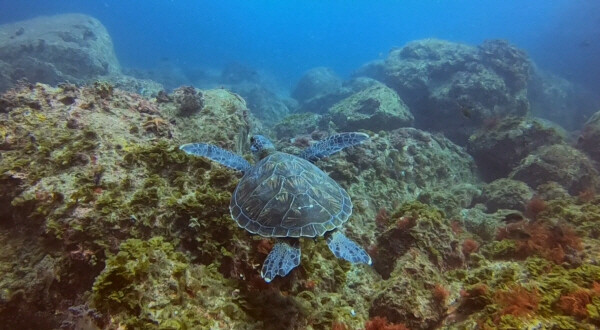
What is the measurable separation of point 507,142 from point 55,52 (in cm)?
2859

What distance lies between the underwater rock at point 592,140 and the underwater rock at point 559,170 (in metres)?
2.56

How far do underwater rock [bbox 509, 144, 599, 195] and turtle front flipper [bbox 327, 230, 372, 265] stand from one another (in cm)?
910

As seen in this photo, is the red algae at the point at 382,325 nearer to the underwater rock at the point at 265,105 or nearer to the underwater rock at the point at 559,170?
the underwater rock at the point at 559,170

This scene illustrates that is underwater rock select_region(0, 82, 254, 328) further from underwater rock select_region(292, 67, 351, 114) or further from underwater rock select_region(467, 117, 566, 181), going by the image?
underwater rock select_region(292, 67, 351, 114)

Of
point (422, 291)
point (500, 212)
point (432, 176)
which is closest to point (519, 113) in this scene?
point (432, 176)

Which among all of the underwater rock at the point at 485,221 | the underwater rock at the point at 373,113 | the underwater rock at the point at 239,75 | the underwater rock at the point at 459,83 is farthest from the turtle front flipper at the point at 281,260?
the underwater rock at the point at 239,75

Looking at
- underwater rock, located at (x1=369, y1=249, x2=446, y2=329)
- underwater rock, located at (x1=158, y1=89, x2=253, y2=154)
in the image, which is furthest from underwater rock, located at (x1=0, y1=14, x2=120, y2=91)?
underwater rock, located at (x1=369, y1=249, x2=446, y2=329)

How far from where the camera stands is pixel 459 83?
1725 cm

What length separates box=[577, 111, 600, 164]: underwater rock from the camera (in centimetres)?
1156

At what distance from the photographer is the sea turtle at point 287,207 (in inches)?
142

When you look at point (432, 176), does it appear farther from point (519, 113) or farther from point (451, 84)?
point (519, 113)

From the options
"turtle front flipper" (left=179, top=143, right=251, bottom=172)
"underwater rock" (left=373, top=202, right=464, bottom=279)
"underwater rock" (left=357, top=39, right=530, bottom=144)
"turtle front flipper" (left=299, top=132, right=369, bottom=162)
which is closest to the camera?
"turtle front flipper" (left=179, top=143, right=251, bottom=172)

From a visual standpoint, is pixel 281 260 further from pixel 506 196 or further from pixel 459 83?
pixel 459 83

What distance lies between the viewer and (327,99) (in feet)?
86.0
